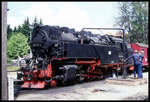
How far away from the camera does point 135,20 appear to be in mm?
45375

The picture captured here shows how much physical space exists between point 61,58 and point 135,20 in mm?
35150

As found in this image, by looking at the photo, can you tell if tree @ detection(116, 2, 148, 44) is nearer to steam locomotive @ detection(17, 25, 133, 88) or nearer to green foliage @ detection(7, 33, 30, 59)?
steam locomotive @ detection(17, 25, 133, 88)

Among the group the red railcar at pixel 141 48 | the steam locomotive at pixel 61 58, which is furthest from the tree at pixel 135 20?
the steam locomotive at pixel 61 58

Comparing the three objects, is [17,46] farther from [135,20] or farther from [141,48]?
[141,48]

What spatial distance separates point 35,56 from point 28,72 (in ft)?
5.58

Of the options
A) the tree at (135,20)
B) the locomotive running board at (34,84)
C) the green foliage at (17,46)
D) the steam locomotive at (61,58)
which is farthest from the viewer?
the green foliage at (17,46)

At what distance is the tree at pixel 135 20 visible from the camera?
44.1 meters

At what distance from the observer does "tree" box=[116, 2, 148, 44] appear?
44094mm

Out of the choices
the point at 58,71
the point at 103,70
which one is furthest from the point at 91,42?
the point at 58,71

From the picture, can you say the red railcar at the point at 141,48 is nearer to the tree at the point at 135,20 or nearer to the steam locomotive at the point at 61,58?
the steam locomotive at the point at 61,58

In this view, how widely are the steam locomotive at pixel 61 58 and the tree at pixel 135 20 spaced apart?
96.2 feet

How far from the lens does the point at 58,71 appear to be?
13.0m

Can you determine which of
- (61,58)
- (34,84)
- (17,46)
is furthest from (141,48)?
(17,46)

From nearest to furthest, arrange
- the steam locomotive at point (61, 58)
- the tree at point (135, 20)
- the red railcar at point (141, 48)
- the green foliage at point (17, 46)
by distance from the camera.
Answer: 1. the steam locomotive at point (61, 58)
2. the red railcar at point (141, 48)
3. the tree at point (135, 20)
4. the green foliage at point (17, 46)
